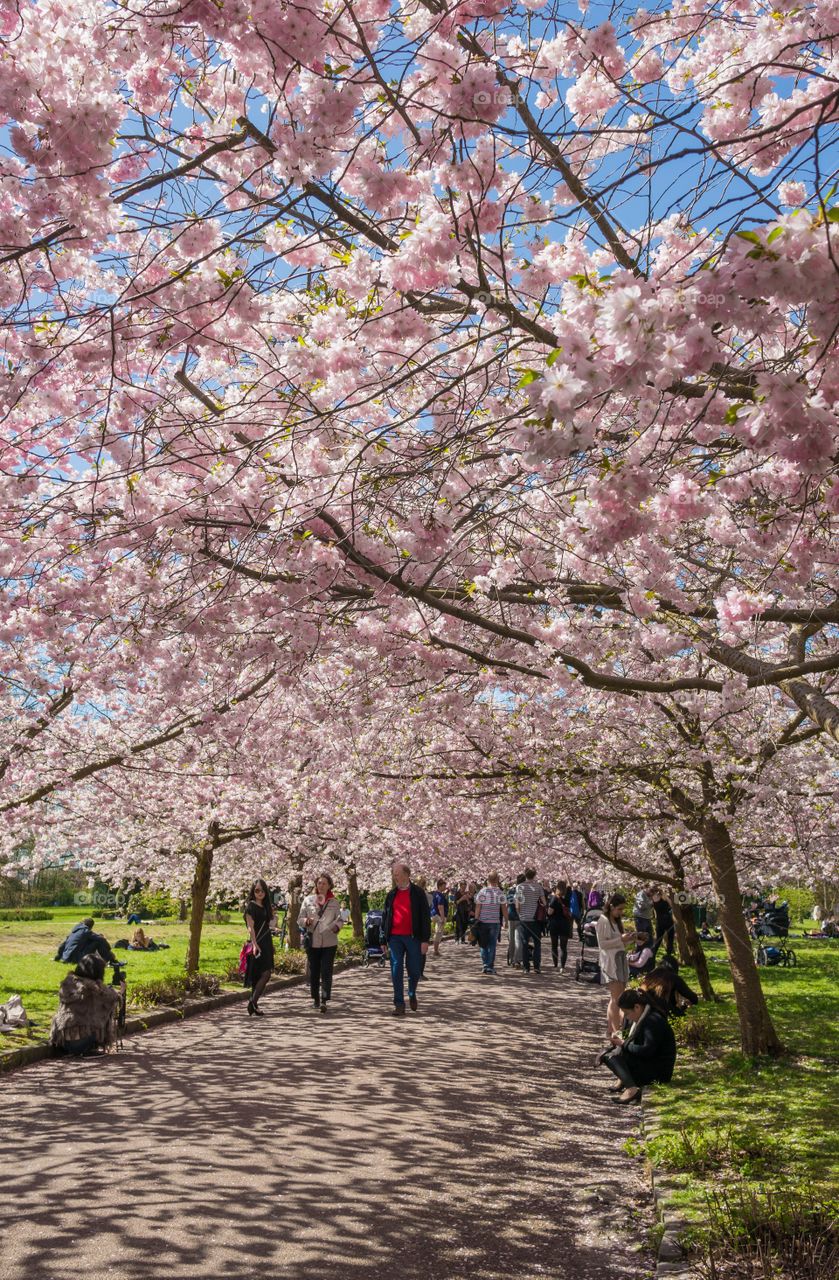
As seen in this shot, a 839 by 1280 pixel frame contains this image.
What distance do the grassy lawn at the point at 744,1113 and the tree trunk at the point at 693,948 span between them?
0.95 meters

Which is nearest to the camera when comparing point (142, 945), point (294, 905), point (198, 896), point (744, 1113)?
point (744, 1113)

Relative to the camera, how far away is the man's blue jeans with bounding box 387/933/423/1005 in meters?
13.2

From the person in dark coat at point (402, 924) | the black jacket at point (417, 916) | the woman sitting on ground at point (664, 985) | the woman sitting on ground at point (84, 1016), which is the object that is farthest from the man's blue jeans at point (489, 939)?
the woman sitting on ground at point (664, 985)

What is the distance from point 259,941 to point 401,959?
202cm

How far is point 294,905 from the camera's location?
2255cm

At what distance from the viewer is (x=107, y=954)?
10.7 m

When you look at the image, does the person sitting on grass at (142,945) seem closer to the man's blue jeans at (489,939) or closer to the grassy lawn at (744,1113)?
the man's blue jeans at (489,939)

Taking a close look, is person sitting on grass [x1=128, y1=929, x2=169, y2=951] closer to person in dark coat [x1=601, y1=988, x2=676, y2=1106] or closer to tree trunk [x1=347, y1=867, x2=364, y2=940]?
tree trunk [x1=347, y1=867, x2=364, y2=940]

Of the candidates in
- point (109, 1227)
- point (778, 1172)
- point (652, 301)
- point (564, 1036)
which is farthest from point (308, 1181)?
point (564, 1036)

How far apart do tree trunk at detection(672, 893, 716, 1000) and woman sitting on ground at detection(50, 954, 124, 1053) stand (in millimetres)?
8329

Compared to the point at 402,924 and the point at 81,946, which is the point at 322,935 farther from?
the point at 81,946

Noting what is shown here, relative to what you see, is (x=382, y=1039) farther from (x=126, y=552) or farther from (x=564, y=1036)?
(x=126, y=552)

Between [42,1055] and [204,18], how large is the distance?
931 cm

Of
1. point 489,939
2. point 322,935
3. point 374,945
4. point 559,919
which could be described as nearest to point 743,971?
point 322,935
